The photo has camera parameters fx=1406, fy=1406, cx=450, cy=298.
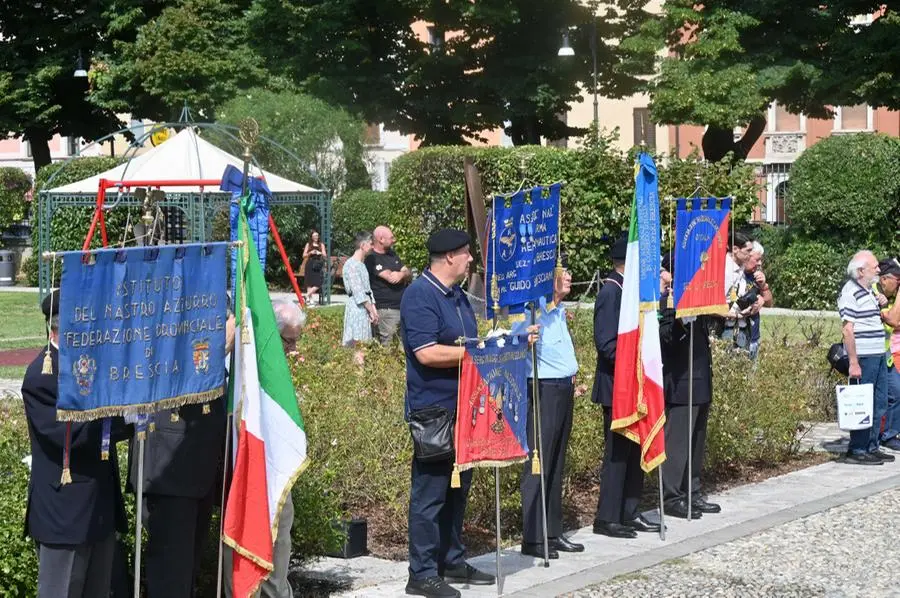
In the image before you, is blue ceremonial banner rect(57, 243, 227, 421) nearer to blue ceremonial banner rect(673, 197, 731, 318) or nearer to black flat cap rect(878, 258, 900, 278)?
blue ceremonial banner rect(673, 197, 731, 318)

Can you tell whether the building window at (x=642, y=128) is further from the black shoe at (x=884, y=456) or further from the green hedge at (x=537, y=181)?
the black shoe at (x=884, y=456)

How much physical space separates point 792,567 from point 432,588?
7.58 feet

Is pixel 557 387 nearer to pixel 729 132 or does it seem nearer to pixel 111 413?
pixel 111 413

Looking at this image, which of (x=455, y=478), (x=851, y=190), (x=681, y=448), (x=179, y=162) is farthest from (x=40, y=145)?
(x=455, y=478)

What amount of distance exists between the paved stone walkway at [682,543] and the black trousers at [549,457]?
20cm

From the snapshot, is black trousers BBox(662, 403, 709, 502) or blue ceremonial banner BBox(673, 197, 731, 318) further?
black trousers BBox(662, 403, 709, 502)

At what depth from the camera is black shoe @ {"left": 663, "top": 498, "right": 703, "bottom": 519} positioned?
9.58 meters

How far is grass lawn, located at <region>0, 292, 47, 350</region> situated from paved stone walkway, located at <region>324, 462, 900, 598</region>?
12.1 m

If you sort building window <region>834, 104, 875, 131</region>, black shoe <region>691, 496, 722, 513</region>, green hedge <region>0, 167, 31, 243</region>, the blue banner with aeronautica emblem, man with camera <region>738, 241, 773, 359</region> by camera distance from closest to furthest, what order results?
the blue banner with aeronautica emblem, black shoe <region>691, 496, 722, 513</region>, man with camera <region>738, 241, 773, 359</region>, green hedge <region>0, 167, 31, 243</region>, building window <region>834, 104, 875, 131</region>

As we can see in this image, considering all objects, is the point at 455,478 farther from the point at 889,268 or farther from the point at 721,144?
the point at 721,144

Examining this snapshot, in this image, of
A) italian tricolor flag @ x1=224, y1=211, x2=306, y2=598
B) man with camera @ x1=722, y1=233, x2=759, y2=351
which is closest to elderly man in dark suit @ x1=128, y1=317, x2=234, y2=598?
italian tricolor flag @ x1=224, y1=211, x2=306, y2=598

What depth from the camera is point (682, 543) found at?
8.78 meters

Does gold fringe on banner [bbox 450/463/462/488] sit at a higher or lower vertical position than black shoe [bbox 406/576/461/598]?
higher

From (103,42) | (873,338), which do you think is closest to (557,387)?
(873,338)
